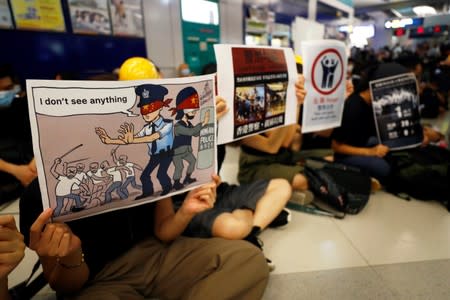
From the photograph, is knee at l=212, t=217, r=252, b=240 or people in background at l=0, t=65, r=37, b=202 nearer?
knee at l=212, t=217, r=252, b=240

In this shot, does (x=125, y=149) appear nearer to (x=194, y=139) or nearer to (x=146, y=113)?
(x=146, y=113)

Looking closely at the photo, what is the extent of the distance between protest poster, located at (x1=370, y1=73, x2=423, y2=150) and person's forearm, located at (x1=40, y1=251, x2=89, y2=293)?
1769mm

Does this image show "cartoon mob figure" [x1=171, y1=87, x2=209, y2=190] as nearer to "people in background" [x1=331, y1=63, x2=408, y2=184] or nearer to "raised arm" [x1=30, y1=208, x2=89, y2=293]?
"raised arm" [x1=30, y1=208, x2=89, y2=293]

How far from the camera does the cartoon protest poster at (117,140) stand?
1.97ft

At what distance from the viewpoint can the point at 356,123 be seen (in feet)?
6.14

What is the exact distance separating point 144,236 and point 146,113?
542 millimetres

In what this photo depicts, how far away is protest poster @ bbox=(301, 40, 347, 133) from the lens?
1.30 metres

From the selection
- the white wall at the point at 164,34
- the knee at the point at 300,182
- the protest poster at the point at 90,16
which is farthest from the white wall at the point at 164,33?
the knee at the point at 300,182

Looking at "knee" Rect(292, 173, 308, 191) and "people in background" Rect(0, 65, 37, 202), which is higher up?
"people in background" Rect(0, 65, 37, 202)

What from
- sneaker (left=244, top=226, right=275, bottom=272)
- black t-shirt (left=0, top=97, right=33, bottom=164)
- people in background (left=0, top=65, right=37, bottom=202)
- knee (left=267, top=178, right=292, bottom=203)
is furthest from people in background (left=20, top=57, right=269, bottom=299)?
black t-shirt (left=0, top=97, right=33, bottom=164)

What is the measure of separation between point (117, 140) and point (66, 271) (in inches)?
16.2

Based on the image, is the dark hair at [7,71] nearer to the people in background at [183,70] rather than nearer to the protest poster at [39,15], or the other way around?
the protest poster at [39,15]

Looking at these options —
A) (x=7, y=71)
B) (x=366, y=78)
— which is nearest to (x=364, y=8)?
(x=366, y=78)

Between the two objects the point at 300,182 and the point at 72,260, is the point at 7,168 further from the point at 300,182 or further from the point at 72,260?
the point at 300,182
